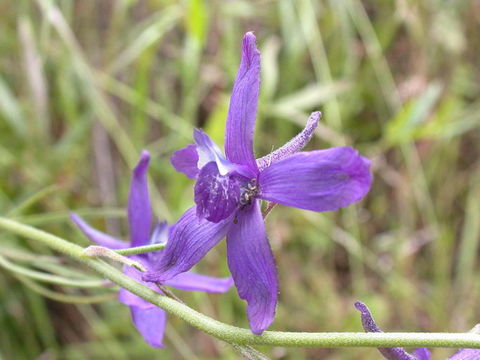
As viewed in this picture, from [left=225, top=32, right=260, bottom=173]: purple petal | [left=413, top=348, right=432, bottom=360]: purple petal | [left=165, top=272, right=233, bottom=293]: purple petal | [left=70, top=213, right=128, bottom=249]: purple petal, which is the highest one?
[left=225, top=32, right=260, bottom=173]: purple petal

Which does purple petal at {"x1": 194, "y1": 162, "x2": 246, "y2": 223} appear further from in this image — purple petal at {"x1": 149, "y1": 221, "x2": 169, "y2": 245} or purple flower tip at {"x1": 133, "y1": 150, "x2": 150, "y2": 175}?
purple petal at {"x1": 149, "y1": 221, "x2": 169, "y2": 245}

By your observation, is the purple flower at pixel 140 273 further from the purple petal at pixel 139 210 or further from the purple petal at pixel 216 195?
the purple petal at pixel 216 195

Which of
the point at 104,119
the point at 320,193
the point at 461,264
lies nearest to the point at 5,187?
the point at 104,119

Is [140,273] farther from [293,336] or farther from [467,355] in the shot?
[467,355]

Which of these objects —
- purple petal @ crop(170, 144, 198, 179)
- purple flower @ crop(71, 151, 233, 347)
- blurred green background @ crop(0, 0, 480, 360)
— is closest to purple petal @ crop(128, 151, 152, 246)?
purple flower @ crop(71, 151, 233, 347)

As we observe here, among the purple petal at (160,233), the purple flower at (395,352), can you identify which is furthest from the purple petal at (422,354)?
the purple petal at (160,233)

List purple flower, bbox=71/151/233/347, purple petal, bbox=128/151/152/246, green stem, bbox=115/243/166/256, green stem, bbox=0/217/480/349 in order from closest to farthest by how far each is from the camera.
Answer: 1. green stem, bbox=0/217/480/349
2. green stem, bbox=115/243/166/256
3. purple flower, bbox=71/151/233/347
4. purple petal, bbox=128/151/152/246
